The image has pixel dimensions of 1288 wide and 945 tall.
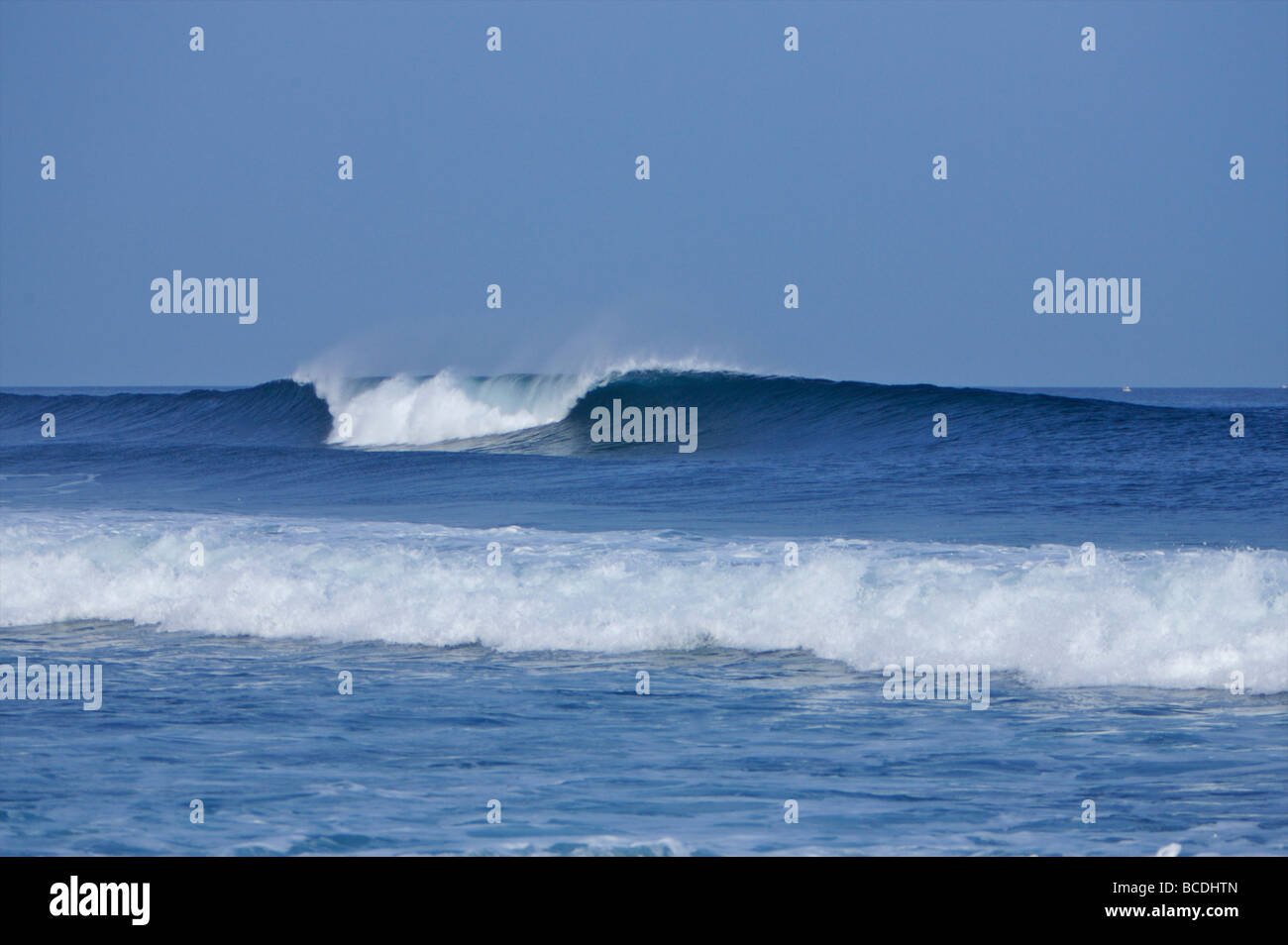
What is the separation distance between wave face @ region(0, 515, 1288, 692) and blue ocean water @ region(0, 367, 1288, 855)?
0.10ft

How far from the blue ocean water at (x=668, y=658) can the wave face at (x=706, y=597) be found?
0.03m

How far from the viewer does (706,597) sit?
865 centimetres

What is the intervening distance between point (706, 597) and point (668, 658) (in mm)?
863

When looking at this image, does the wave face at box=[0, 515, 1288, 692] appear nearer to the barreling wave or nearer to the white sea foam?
the barreling wave

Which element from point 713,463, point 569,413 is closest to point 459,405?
point 569,413

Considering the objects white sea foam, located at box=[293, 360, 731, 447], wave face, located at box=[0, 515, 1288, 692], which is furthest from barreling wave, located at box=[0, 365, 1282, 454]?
wave face, located at box=[0, 515, 1288, 692]

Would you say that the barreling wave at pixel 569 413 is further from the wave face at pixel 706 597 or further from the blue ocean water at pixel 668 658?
the wave face at pixel 706 597

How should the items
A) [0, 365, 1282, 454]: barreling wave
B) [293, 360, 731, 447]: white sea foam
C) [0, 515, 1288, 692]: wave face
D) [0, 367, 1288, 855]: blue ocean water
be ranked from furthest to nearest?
[293, 360, 731, 447]: white sea foam → [0, 365, 1282, 454]: barreling wave → [0, 515, 1288, 692]: wave face → [0, 367, 1288, 855]: blue ocean water

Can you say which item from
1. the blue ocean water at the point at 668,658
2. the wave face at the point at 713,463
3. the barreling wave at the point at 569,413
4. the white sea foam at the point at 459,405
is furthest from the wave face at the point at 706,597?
the white sea foam at the point at 459,405

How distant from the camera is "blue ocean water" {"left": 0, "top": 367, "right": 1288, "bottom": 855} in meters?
4.70

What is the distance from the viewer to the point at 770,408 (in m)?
23.1

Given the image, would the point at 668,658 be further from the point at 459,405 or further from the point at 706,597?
the point at 459,405
